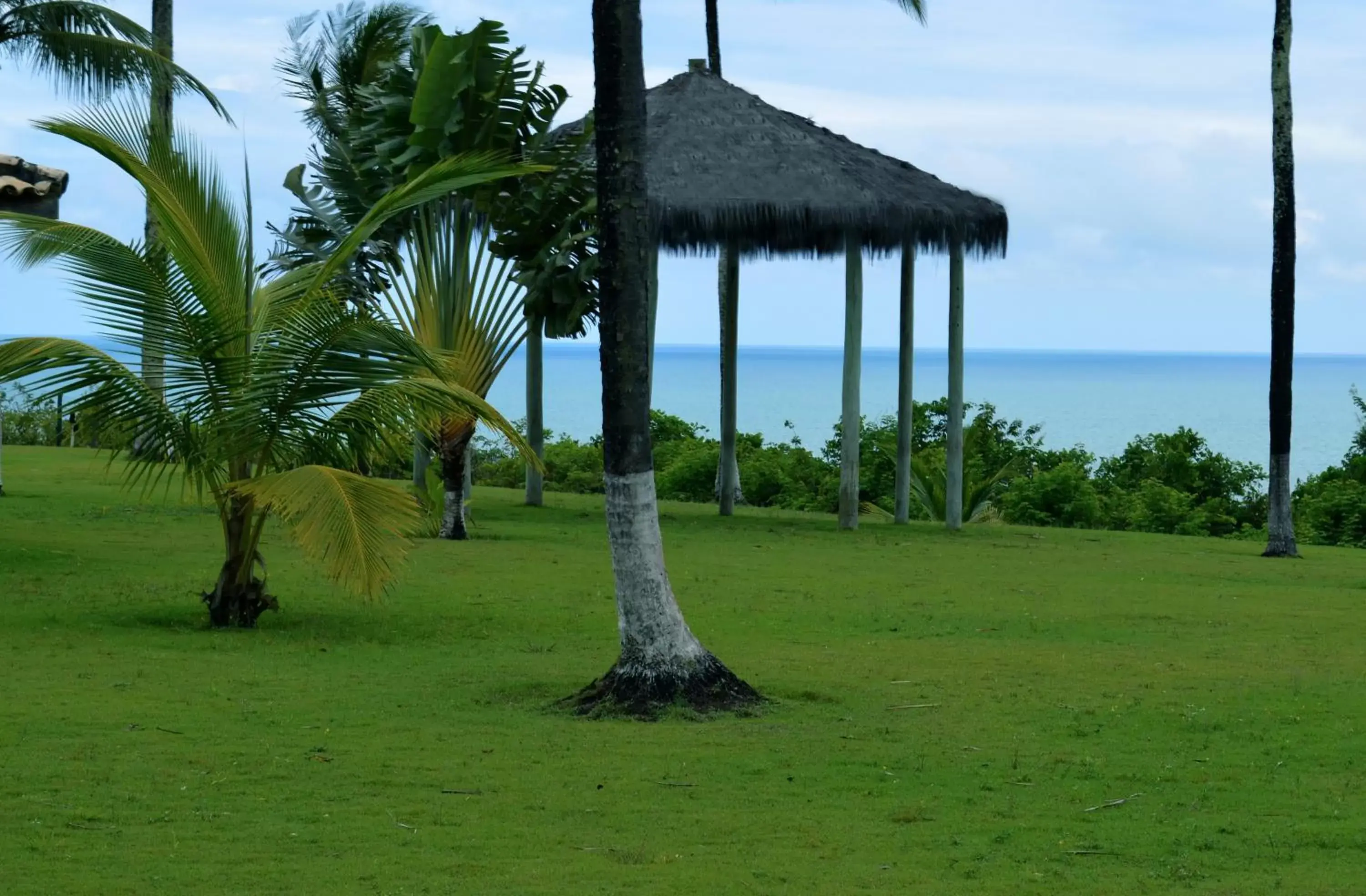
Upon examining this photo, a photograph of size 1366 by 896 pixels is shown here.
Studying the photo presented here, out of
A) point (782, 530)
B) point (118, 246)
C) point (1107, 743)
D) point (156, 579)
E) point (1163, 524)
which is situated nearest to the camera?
point (1107, 743)

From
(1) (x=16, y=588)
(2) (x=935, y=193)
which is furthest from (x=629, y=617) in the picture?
(2) (x=935, y=193)

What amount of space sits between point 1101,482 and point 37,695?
1951cm

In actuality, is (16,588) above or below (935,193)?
below

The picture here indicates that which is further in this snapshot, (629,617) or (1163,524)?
(1163,524)

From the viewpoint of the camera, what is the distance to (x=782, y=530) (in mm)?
18703

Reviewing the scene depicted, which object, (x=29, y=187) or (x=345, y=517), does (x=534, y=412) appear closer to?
(x=29, y=187)

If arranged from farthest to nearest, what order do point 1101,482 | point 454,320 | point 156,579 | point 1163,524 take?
point 1101,482, point 1163,524, point 454,320, point 156,579

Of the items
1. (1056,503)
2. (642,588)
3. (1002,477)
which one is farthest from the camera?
(1002,477)

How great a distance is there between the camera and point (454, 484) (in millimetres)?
16125

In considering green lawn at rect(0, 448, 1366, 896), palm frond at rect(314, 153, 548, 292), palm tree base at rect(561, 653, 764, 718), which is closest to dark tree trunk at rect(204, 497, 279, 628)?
green lawn at rect(0, 448, 1366, 896)

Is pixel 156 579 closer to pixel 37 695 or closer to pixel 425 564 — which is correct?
pixel 425 564

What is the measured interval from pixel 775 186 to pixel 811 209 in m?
0.59

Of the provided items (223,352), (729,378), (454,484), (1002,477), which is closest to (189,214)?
(223,352)

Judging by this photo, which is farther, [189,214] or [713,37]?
[713,37]
